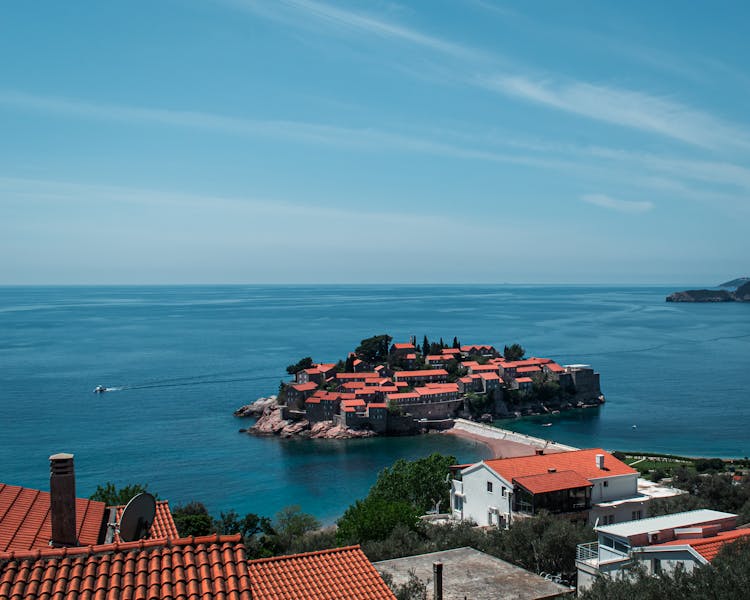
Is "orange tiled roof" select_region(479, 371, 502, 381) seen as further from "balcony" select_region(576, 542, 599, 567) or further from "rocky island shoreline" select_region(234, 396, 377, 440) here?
"balcony" select_region(576, 542, 599, 567)

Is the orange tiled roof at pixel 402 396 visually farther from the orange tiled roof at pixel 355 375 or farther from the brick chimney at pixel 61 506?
the brick chimney at pixel 61 506

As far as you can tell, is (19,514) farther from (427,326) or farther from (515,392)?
(427,326)

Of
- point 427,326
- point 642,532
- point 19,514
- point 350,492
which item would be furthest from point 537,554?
point 427,326

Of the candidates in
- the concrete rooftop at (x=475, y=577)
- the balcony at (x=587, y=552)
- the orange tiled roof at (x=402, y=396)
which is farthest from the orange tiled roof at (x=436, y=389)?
the concrete rooftop at (x=475, y=577)

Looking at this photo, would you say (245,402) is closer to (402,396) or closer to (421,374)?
(402,396)

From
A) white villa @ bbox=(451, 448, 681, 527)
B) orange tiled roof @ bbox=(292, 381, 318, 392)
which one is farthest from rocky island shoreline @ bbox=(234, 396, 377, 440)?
white villa @ bbox=(451, 448, 681, 527)

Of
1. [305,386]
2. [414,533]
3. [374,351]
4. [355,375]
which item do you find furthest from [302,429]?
[414,533]
